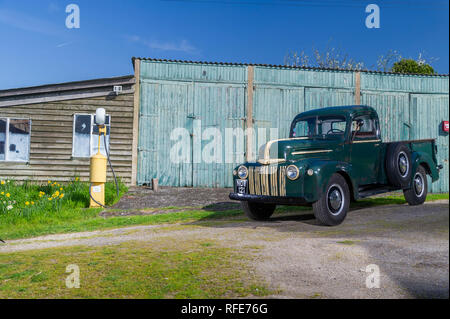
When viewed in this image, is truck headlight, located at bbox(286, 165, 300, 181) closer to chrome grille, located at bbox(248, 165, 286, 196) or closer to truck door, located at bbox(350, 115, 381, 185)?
chrome grille, located at bbox(248, 165, 286, 196)

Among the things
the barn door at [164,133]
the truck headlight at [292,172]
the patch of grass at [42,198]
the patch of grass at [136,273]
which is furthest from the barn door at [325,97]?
the patch of grass at [136,273]

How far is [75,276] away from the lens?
326 centimetres

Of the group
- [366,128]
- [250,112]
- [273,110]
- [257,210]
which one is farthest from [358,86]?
[257,210]

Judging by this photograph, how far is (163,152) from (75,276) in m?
9.32

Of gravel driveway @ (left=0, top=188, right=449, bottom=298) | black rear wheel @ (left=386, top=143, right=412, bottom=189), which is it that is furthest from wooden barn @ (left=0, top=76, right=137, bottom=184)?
black rear wheel @ (left=386, top=143, right=412, bottom=189)

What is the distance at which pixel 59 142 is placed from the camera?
1215 cm

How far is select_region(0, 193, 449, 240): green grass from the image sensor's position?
6723 mm

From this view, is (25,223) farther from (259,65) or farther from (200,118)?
(259,65)

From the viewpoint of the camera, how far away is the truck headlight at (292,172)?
5496mm

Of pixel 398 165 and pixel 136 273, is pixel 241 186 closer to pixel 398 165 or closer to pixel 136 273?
pixel 398 165

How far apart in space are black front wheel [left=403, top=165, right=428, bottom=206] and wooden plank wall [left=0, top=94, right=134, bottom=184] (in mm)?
8464

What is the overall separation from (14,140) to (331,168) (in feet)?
35.3

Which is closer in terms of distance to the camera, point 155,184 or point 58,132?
point 155,184

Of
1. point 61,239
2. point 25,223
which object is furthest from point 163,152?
point 61,239
